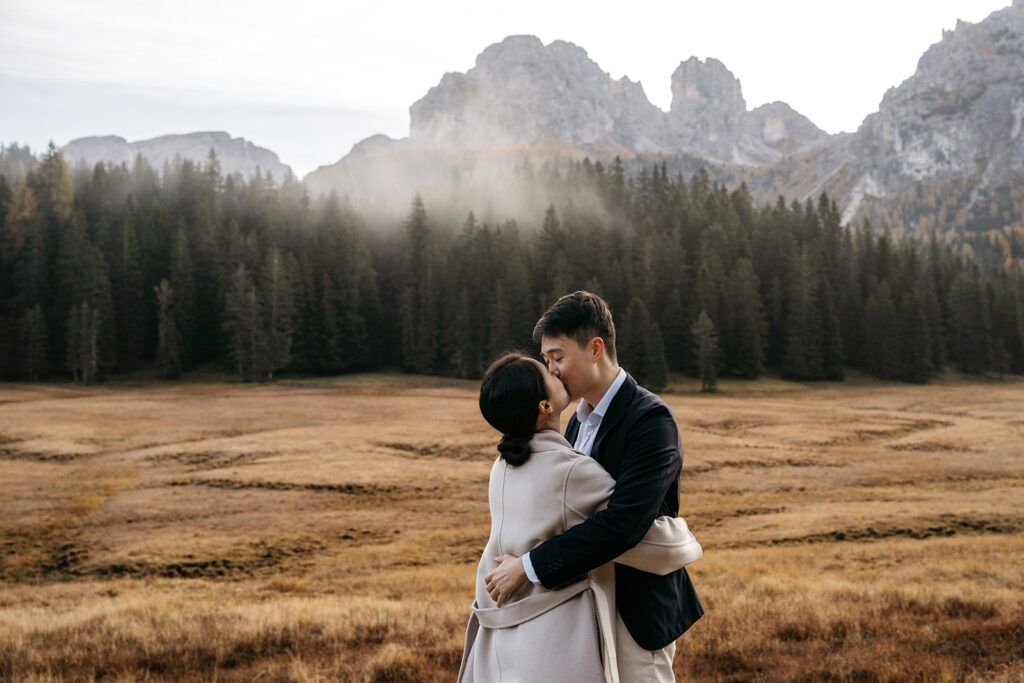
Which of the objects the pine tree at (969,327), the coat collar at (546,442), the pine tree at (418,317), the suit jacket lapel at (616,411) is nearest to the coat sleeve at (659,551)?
the suit jacket lapel at (616,411)

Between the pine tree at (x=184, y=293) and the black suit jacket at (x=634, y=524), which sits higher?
the pine tree at (x=184, y=293)

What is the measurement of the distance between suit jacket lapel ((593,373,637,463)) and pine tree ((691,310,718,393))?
74227mm

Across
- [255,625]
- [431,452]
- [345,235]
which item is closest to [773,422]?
[431,452]

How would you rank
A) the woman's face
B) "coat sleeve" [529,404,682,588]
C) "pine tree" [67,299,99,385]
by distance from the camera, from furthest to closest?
"pine tree" [67,299,99,385], the woman's face, "coat sleeve" [529,404,682,588]

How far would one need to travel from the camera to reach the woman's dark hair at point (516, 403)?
352 centimetres

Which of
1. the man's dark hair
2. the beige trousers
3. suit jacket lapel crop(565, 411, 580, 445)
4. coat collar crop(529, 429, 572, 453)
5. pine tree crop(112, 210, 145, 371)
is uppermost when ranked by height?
pine tree crop(112, 210, 145, 371)

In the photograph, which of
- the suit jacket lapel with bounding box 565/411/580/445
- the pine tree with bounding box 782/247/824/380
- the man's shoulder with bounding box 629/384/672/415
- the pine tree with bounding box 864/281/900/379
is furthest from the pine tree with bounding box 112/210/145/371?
the pine tree with bounding box 864/281/900/379

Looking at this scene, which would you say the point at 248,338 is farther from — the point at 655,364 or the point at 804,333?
the point at 804,333

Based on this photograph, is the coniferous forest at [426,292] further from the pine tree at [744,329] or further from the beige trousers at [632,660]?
the beige trousers at [632,660]

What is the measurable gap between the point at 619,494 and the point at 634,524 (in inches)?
6.5

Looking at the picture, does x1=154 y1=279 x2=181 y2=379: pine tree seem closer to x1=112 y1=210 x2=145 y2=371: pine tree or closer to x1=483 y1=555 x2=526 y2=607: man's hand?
x1=112 y1=210 x2=145 y2=371: pine tree

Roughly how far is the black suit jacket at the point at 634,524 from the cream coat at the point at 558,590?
5.0 inches

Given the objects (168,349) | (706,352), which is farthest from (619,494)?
(168,349)

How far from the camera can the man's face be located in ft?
12.5
